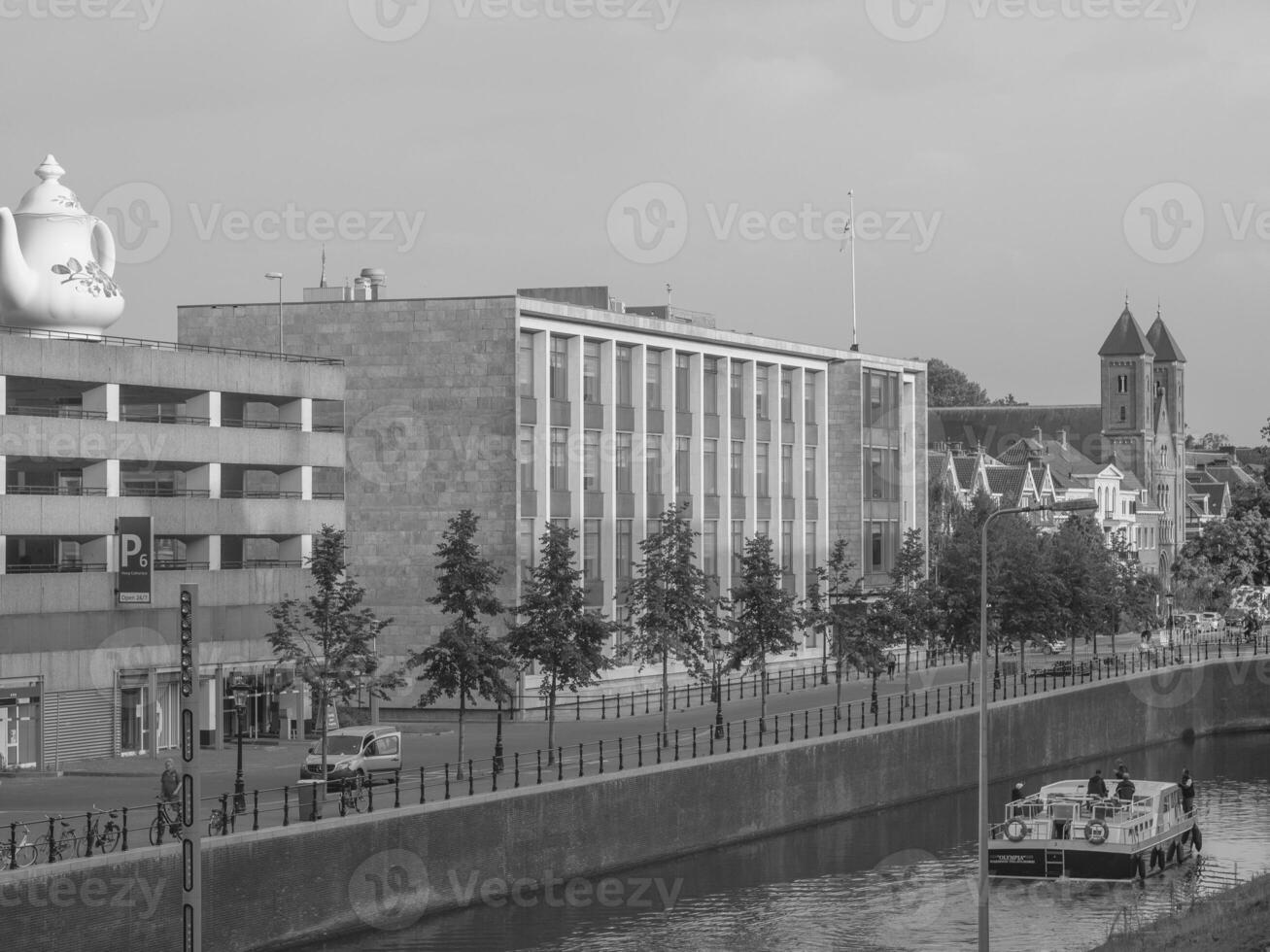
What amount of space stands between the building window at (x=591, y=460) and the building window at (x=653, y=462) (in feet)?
12.6

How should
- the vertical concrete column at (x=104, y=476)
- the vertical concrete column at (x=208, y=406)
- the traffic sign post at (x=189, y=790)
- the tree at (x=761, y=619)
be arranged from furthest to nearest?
the tree at (x=761, y=619) < the vertical concrete column at (x=208, y=406) < the vertical concrete column at (x=104, y=476) < the traffic sign post at (x=189, y=790)

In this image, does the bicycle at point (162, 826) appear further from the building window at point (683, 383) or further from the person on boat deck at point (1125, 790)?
the building window at point (683, 383)

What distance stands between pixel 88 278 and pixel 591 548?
26877mm

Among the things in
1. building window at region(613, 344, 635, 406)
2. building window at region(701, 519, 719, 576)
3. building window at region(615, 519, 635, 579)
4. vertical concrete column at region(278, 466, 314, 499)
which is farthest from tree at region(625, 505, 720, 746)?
building window at region(701, 519, 719, 576)

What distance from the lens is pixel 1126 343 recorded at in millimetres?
195375

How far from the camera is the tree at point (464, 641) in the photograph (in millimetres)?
58688

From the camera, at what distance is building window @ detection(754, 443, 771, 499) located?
93812 millimetres

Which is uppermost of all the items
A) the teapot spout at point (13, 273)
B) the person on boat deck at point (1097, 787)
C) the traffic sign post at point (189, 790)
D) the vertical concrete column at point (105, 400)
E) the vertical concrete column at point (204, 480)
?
the teapot spout at point (13, 273)

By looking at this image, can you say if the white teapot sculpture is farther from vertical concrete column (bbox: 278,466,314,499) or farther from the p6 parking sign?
vertical concrete column (bbox: 278,466,314,499)

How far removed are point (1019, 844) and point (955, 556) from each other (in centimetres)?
4235

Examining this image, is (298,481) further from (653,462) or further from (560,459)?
(653,462)

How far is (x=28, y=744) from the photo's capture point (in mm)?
56906

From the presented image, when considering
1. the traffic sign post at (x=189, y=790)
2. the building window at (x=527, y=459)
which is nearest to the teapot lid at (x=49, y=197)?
the building window at (x=527, y=459)

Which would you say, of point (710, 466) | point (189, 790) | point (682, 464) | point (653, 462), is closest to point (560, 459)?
point (653, 462)
